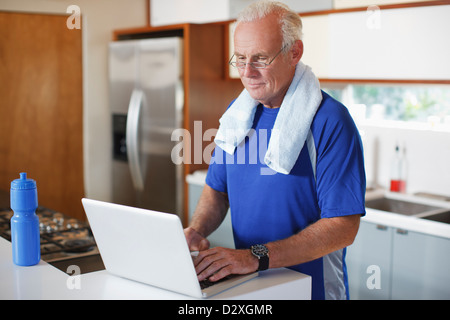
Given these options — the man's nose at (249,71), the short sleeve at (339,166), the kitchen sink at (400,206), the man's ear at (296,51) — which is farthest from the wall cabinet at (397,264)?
A: the man's nose at (249,71)

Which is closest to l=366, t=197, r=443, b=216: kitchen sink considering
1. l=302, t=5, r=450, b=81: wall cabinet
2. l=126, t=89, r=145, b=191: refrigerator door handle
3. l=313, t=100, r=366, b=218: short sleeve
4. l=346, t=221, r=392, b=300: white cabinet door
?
l=346, t=221, r=392, b=300: white cabinet door

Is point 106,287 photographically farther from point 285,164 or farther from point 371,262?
point 371,262

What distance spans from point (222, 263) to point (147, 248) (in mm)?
195

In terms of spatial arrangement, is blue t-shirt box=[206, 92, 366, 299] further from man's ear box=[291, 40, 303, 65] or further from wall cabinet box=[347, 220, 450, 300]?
wall cabinet box=[347, 220, 450, 300]

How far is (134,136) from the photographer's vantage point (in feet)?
13.0

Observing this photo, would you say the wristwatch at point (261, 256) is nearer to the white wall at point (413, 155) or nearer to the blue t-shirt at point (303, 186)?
the blue t-shirt at point (303, 186)

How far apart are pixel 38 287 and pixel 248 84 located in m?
0.80

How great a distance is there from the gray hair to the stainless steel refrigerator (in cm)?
209

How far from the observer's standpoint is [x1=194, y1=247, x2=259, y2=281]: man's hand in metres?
1.33

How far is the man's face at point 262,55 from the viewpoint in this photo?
5.24 feet

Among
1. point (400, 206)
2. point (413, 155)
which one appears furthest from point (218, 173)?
point (413, 155)
